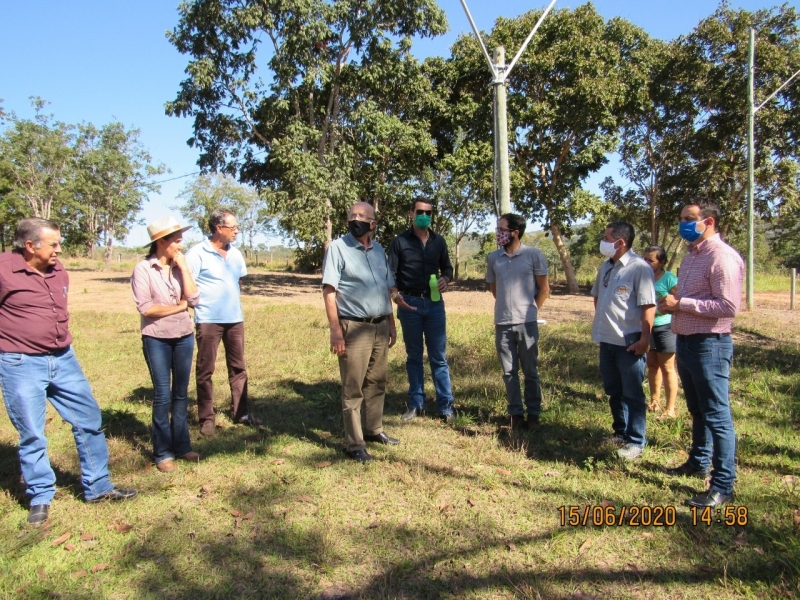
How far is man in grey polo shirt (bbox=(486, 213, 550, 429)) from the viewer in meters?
4.65

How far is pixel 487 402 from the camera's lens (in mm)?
5633

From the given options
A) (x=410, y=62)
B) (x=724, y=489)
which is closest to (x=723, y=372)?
(x=724, y=489)

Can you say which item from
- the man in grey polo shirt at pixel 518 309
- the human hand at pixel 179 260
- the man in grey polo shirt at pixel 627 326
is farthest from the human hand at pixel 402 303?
the human hand at pixel 179 260

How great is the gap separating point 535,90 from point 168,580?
20.5 metres

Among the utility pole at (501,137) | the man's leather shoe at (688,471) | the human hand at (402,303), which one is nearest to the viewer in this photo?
the man's leather shoe at (688,471)

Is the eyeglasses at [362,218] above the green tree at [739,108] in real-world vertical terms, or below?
below

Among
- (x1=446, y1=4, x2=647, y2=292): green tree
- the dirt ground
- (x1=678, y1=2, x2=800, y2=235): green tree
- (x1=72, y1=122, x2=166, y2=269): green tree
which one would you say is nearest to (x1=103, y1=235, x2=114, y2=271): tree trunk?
(x1=72, y1=122, x2=166, y2=269): green tree

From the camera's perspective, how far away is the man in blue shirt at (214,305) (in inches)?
190

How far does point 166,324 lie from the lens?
13.0 ft

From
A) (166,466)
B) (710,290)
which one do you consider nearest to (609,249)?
(710,290)
